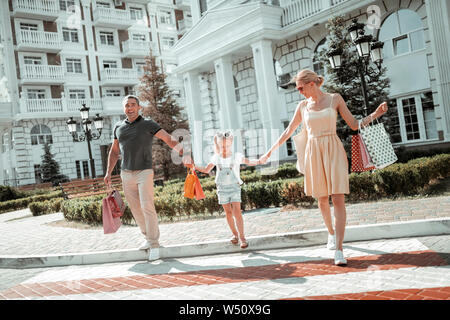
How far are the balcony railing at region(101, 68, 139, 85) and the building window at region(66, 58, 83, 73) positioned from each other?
1.94 m

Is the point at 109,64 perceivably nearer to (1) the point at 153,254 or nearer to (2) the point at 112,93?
(2) the point at 112,93

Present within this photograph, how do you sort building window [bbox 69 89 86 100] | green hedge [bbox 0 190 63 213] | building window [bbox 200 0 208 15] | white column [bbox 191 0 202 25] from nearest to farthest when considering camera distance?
green hedge [bbox 0 190 63 213], building window [bbox 200 0 208 15], white column [bbox 191 0 202 25], building window [bbox 69 89 86 100]

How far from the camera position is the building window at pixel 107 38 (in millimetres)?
34062

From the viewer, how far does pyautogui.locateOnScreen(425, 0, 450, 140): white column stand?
548 inches

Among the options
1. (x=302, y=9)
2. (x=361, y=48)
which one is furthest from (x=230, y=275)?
(x=302, y=9)

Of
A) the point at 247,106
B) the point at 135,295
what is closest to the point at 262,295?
the point at 135,295

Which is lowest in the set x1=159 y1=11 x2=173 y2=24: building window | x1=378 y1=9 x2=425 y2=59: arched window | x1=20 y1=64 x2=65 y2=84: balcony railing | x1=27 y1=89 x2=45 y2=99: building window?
x1=378 y1=9 x2=425 y2=59: arched window

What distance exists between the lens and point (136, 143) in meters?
5.50

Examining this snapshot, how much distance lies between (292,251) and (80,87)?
31.4 m

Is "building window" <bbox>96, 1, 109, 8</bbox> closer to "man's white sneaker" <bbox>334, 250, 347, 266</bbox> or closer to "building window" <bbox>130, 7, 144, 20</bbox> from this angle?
"building window" <bbox>130, 7, 144, 20</bbox>

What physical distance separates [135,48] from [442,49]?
87.6ft

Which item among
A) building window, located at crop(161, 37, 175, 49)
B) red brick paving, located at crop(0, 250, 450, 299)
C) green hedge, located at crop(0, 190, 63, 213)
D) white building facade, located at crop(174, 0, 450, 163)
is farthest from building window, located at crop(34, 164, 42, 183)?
red brick paving, located at crop(0, 250, 450, 299)

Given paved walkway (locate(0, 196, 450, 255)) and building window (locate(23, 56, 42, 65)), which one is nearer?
paved walkway (locate(0, 196, 450, 255))

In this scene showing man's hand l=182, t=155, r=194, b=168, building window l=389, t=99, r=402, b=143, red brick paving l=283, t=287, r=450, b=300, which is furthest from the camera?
building window l=389, t=99, r=402, b=143
